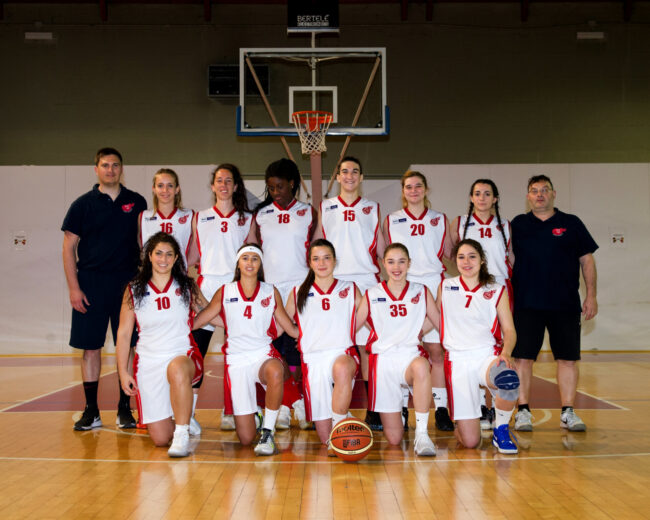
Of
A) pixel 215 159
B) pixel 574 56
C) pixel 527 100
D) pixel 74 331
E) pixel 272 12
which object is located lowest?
pixel 74 331

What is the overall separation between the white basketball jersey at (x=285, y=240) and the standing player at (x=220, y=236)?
183mm

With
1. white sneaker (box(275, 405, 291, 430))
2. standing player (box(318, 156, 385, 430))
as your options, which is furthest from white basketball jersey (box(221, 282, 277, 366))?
white sneaker (box(275, 405, 291, 430))

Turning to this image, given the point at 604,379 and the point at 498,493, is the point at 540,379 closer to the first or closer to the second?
the point at 604,379

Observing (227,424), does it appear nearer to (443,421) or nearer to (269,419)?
(269,419)

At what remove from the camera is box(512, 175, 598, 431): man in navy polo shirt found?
515 cm

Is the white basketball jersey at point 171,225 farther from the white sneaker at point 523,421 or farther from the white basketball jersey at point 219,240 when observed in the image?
the white sneaker at point 523,421

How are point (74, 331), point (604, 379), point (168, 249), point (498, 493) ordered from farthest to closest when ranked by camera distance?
point (604, 379)
point (74, 331)
point (168, 249)
point (498, 493)

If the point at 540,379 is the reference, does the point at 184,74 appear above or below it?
above

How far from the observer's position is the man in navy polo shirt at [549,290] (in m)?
5.15

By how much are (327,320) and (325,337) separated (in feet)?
0.40

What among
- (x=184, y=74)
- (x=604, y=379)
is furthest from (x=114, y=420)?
(x=184, y=74)

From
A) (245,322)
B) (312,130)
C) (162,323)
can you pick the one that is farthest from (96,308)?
(312,130)

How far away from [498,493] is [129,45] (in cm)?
1077

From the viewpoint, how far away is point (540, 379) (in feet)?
25.8
